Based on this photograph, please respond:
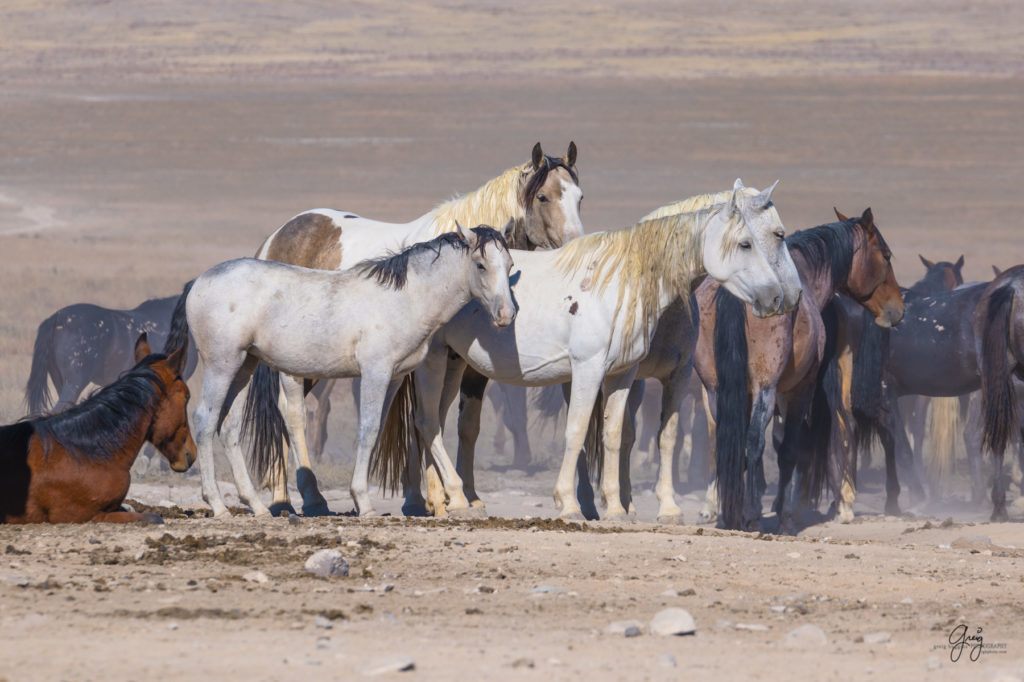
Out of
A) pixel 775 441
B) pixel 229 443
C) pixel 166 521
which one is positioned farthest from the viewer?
pixel 775 441

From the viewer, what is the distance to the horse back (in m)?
7.79

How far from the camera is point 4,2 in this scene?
7512cm

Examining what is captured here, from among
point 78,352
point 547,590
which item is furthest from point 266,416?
point 78,352

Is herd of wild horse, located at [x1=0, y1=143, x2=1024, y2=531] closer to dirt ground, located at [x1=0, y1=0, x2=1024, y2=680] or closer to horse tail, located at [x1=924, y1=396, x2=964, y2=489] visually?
dirt ground, located at [x1=0, y1=0, x2=1024, y2=680]

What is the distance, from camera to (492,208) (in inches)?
388

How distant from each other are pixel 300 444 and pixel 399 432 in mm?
601

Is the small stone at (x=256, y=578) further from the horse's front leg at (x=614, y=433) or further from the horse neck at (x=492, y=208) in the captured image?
the horse neck at (x=492, y=208)

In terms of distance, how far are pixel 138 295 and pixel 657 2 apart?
58423mm

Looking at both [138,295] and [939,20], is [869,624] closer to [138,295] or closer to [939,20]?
[138,295]

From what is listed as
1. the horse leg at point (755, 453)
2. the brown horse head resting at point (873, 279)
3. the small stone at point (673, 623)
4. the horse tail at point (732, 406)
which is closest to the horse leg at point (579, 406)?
the horse tail at point (732, 406)

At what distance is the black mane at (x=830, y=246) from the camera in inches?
425

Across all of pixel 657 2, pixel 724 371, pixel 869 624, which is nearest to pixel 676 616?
pixel 869 624

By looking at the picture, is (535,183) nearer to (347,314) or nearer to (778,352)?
(347,314)

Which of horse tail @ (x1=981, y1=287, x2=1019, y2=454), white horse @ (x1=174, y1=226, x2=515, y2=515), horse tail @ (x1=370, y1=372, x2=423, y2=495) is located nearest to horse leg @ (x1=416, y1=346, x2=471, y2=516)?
horse tail @ (x1=370, y1=372, x2=423, y2=495)
